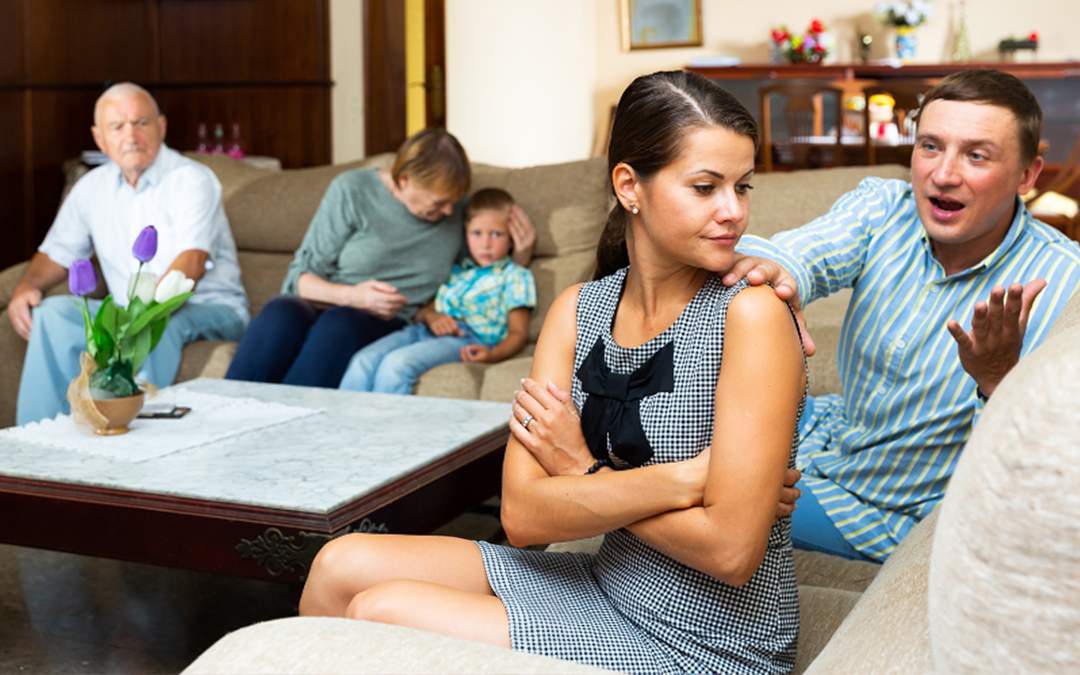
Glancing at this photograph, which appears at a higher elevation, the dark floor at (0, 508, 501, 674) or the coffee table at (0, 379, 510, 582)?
the coffee table at (0, 379, 510, 582)

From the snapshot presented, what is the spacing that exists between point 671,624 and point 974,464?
73cm

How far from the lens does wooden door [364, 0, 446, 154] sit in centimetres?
623

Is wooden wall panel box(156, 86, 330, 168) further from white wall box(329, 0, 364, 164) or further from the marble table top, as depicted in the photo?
the marble table top

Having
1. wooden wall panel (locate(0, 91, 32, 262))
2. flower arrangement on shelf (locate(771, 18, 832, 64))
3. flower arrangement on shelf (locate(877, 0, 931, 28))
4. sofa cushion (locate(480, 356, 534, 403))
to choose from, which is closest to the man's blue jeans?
sofa cushion (locate(480, 356, 534, 403))

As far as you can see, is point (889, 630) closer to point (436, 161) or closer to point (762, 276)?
point (762, 276)

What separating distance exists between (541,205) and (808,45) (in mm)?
4739

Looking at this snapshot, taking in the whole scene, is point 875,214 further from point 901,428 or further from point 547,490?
point 547,490

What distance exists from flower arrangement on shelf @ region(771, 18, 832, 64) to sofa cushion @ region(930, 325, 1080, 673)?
7.59 metres

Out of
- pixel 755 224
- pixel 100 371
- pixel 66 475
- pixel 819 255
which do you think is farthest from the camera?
pixel 755 224

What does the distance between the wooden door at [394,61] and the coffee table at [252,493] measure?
403cm

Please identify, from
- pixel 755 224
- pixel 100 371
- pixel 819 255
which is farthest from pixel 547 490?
pixel 755 224

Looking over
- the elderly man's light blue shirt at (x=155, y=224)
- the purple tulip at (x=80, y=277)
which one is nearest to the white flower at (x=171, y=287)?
the purple tulip at (x=80, y=277)

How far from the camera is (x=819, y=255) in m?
1.77

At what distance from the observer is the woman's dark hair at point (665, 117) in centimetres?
133
